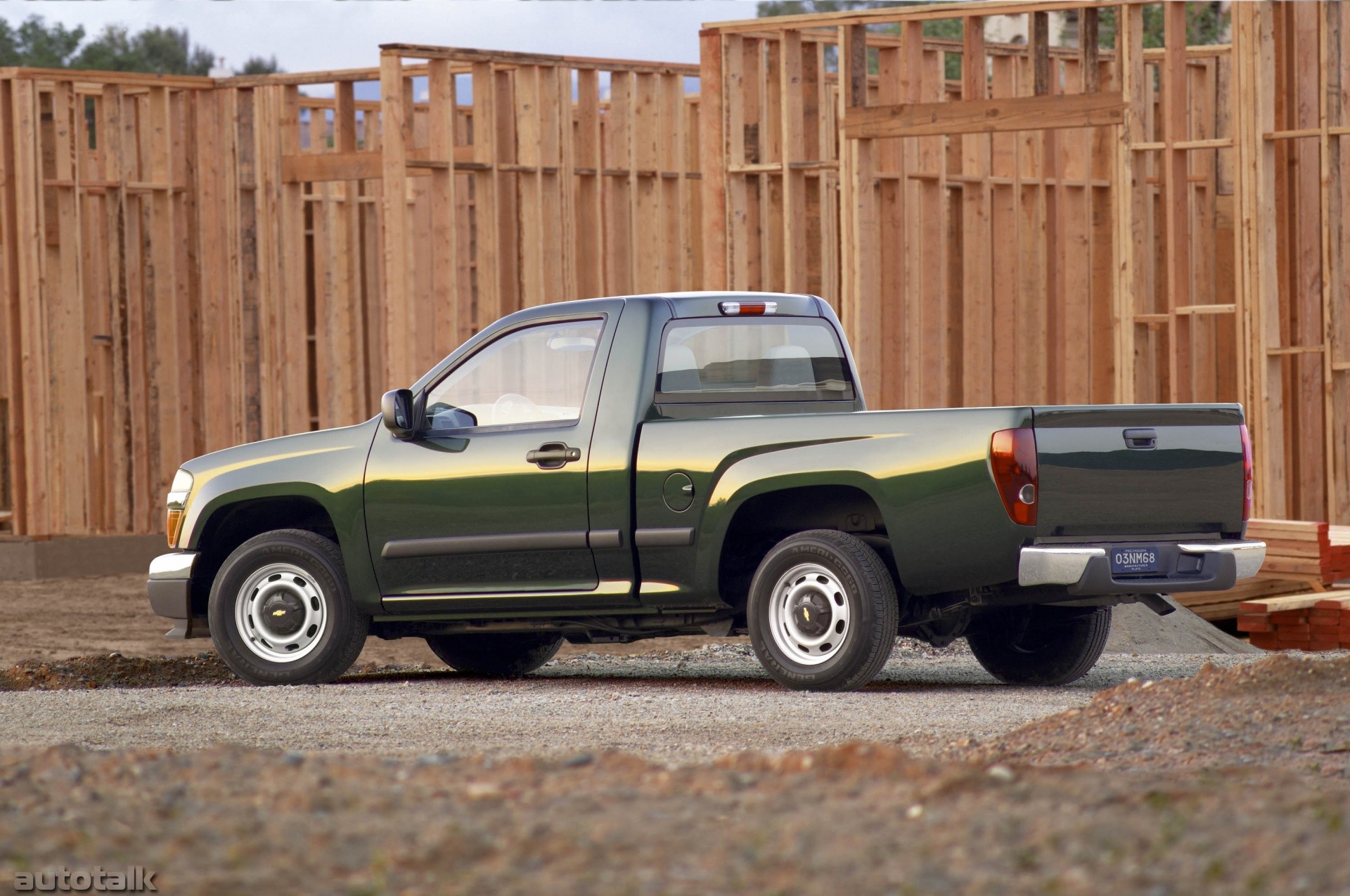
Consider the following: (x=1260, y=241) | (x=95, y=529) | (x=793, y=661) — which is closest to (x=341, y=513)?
(x=793, y=661)

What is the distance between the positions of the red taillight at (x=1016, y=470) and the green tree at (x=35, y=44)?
6133 centimetres

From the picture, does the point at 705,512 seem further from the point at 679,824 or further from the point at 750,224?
the point at 750,224

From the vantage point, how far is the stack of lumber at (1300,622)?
12.6 m

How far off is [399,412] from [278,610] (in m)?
1.32

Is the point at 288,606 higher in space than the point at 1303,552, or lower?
higher

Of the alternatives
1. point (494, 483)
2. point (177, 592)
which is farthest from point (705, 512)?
point (177, 592)

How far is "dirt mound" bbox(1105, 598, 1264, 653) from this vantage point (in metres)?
12.5

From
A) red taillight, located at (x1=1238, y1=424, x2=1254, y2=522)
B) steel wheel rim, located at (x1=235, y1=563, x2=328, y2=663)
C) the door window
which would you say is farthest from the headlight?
red taillight, located at (x1=1238, y1=424, x2=1254, y2=522)

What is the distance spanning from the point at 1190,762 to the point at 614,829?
2.33 metres

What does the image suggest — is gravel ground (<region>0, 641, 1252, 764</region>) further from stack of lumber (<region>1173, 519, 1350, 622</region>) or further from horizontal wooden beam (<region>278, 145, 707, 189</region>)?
horizontal wooden beam (<region>278, 145, 707, 189</region>)

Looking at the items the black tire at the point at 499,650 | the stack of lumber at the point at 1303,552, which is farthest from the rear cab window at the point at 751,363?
the stack of lumber at the point at 1303,552

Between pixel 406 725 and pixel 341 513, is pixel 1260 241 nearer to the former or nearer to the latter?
pixel 341 513

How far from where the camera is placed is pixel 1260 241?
14586 millimetres

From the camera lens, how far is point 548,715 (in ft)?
26.0
